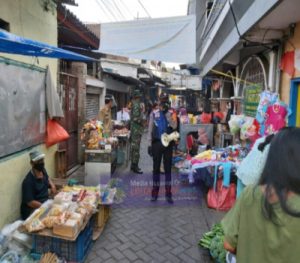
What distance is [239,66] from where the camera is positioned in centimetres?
876

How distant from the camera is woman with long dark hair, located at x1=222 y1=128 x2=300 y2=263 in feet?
4.83

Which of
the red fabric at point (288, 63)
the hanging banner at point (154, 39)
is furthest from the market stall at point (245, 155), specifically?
the hanging banner at point (154, 39)

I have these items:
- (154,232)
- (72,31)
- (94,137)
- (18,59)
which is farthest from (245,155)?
(72,31)

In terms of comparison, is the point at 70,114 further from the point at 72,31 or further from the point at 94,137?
the point at 72,31

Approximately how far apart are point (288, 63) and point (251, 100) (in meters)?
1.87

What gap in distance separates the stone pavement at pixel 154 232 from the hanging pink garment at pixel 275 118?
1.89 meters

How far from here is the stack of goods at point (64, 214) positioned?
356 cm

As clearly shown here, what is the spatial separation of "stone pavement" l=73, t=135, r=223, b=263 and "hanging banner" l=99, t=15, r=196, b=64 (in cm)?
278

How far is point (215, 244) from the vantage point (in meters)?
3.90

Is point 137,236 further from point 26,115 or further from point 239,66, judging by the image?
point 239,66

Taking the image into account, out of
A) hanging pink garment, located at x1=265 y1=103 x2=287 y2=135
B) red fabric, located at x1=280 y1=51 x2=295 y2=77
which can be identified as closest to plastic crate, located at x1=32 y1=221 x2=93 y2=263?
hanging pink garment, located at x1=265 y1=103 x2=287 y2=135

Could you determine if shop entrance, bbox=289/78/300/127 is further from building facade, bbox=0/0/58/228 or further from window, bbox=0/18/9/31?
window, bbox=0/18/9/31

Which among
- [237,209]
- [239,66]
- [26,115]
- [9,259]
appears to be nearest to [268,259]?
[237,209]

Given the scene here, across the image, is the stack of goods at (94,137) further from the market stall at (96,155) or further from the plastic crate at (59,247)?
the plastic crate at (59,247)
